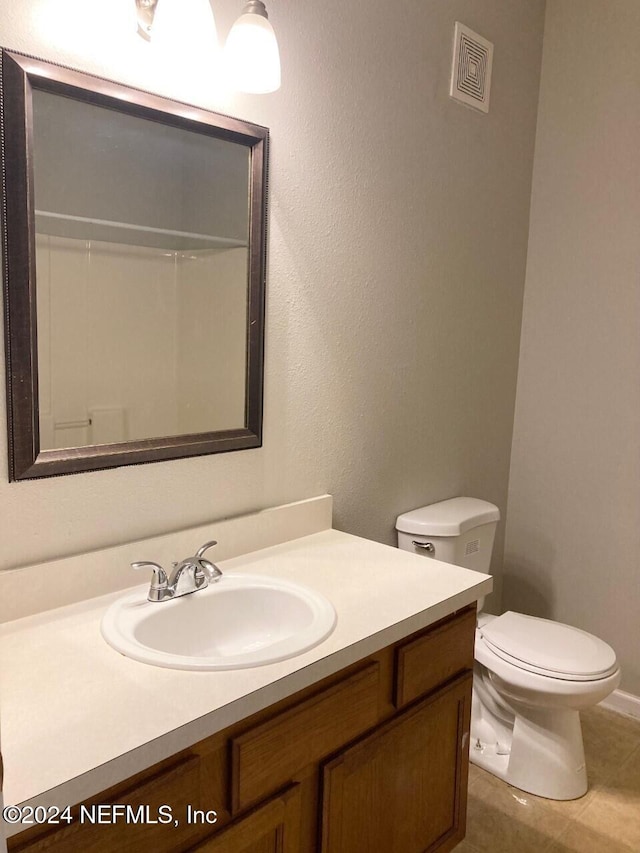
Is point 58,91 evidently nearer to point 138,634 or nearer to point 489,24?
point 138,634

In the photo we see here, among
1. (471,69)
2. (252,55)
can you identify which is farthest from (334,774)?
(471,69)

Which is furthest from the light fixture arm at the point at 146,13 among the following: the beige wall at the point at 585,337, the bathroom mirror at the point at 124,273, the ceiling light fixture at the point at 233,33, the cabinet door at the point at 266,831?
the beige wall at the point at 585,337

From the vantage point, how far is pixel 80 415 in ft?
4.56

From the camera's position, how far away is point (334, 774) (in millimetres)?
1280

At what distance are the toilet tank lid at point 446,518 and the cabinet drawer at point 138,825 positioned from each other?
125 centimetres

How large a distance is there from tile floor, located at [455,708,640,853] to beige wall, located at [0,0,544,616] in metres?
0.85

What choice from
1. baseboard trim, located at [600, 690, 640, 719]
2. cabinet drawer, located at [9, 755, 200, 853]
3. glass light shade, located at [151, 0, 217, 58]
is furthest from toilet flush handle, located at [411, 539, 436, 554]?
glass light shade, located at [151, 0, 217, 58]

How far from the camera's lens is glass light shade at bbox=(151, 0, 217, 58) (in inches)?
51.3

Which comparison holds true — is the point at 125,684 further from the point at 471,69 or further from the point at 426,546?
the point at 471,69

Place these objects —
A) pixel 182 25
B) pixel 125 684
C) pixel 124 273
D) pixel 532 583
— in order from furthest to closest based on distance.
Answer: pixel 532 583
pixel 124 273
pixel 182 25
pixel 125 684

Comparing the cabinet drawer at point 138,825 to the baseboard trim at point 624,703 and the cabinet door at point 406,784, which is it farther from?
the baseboard trim at point 624,703

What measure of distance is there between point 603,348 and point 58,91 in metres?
2.01

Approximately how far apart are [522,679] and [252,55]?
Result: 1.77 metres

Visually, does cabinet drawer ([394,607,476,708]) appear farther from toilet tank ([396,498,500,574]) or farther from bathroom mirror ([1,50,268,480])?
bathroom mirror ([1,50,268,480])
